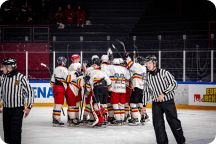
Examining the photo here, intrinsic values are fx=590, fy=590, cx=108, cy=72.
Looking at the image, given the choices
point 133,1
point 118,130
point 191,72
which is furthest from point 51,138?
point 133,1

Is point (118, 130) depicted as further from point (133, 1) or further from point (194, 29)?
point (133, 1)

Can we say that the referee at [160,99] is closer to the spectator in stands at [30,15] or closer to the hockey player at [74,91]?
the hockey player at [74,91]

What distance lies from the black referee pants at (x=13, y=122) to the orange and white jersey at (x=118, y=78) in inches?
181

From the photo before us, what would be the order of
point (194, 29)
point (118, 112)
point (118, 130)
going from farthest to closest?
1. point (194, 29)
2. point (118, 112)
3. point (118, 130)

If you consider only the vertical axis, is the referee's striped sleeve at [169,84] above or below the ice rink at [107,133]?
above

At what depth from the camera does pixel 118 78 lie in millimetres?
12000

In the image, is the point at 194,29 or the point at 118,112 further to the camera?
the point at 194,29

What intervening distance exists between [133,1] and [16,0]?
4636 mm

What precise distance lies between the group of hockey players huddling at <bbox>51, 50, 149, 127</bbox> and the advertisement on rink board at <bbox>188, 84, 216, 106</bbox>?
3830mm

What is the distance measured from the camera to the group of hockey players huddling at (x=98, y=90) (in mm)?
11523

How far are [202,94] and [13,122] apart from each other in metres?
9.17

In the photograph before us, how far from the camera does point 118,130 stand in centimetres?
1118

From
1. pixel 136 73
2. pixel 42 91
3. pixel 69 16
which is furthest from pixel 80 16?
pixel 136 73

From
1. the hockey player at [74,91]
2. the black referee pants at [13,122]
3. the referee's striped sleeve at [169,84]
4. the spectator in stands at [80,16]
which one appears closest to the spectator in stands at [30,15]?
the spectator in stands at [80,16]
